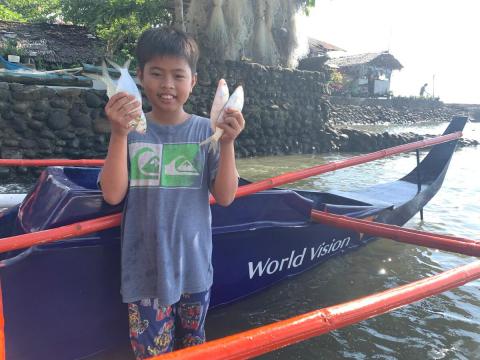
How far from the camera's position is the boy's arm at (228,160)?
150 cm

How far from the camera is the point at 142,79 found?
1.73 m

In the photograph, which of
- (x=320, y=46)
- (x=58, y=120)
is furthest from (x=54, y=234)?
(x=320, y=46)

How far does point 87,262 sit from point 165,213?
0.72 m

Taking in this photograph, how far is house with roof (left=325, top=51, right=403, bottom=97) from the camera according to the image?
3444 centimetres

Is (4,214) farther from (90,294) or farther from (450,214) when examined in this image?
(450,214)

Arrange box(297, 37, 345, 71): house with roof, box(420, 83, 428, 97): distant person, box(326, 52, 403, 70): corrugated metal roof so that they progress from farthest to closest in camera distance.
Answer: box(420, 83, 428, 97): distant person < box(326, 52, 403, 70): corrugated metal roof < box(297, 37, 345, 71): house with roof

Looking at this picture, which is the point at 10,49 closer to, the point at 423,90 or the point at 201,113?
the point at 201,113

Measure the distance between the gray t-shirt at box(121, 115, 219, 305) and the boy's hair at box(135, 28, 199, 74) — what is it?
270 millimetres

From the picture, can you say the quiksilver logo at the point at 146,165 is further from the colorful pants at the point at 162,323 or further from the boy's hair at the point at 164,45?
the colorful pants at the point at 162,323

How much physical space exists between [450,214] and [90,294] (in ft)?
20.2

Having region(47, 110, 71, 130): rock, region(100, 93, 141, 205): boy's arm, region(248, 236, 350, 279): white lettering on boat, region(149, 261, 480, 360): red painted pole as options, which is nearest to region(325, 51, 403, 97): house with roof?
region(47, 110, 71, 130): rock

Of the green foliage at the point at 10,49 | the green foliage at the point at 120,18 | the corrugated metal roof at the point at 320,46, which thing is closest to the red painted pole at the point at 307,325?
the green foliage at the point at 120,18

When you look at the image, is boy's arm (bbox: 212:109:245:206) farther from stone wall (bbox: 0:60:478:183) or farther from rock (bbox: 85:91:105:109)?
rock (bbox: 85:91:105:109)

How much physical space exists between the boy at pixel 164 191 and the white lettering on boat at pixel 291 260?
1292 mm
